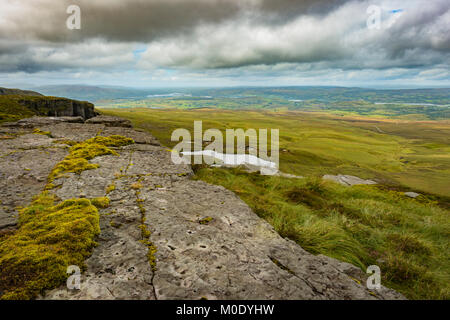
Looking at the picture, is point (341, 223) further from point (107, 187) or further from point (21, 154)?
point (21, 154)

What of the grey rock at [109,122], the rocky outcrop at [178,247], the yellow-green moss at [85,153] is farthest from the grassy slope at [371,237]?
the grey rock at [109,122]

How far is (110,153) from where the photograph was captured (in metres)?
11.5

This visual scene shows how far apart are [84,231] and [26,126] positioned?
1628 centimetres

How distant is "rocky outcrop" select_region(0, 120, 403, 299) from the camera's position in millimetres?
3902

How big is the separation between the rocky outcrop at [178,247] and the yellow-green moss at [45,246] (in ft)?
0.82

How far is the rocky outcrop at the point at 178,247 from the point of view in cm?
390

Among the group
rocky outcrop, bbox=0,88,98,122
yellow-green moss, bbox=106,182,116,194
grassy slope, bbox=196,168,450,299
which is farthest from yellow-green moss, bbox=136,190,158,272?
rocky outcrop, bbox=0,88,98,122

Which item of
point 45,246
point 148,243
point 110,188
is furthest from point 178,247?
point 110,188

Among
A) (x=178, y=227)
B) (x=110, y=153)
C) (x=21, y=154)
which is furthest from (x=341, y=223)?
(x=21, y=154)

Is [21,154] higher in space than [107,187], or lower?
higher

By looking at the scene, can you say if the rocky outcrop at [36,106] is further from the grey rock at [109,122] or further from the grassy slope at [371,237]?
the grassy slope at [371,237]

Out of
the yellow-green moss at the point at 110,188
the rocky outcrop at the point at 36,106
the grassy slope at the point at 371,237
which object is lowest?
the grassy slope at the point at 371,237

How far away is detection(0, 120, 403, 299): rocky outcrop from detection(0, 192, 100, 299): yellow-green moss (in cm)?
25

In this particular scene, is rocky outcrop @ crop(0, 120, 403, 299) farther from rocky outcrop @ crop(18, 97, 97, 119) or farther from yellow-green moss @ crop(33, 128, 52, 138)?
rocky outcrop @ crop(18, 97, 97, 119)
